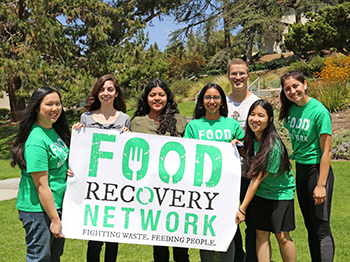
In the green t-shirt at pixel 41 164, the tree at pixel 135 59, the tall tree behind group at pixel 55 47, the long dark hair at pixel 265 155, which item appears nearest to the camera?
the green t-shirt at pixel 41 164

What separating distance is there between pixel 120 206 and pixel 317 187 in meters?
1.87

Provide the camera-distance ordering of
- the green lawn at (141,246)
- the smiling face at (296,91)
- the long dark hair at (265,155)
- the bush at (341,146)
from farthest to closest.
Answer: the bush at (341,146) < the green lawn at (141,246) < the smiling face at (296,91) < the long dark hair at (265,155)

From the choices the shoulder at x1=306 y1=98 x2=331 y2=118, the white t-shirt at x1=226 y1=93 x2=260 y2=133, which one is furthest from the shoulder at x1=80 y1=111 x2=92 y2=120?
the shoulder at x1=306 y1=98 x2=331 y2=118

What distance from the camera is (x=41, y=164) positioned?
2.27 m

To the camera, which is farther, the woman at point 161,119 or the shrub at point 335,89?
the shrub at point 335,89

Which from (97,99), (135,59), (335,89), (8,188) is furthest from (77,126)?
(135,59)

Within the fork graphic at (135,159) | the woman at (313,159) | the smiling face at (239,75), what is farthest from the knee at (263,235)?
the smiling face at (239,75)

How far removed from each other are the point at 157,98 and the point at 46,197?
54.7 inches

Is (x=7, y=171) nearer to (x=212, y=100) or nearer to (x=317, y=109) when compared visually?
(x=212, y=100)

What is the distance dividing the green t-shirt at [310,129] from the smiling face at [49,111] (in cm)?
223

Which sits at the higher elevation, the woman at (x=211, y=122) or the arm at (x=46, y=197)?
the woman at (x=211, y=122)

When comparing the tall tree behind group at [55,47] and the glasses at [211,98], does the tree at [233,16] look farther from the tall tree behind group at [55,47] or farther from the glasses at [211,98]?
the glasses at [211,98]

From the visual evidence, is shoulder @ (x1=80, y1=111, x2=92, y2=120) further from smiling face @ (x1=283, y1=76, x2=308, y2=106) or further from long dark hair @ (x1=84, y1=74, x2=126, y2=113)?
smiling face @ (x1=283, y1=76, x2=308, y2=106)

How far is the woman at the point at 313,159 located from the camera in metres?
2.76
